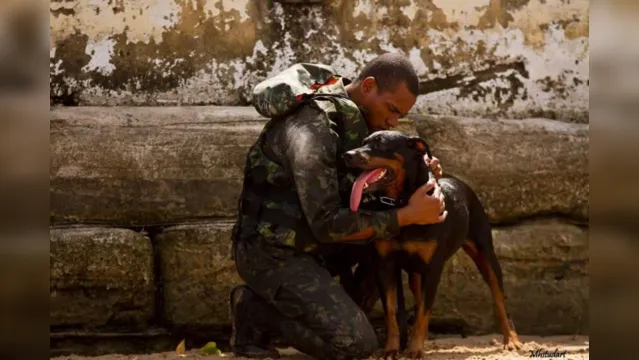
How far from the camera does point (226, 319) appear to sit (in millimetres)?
5848

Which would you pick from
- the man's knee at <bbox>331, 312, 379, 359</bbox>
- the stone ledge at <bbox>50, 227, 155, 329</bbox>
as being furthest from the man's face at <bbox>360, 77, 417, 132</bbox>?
the stone ledge at <bbox>50, 227, 155, 329</bbox>

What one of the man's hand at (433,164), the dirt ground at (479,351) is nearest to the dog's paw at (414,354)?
the dirt ground at (479,351)

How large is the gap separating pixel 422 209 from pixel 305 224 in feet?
1.99

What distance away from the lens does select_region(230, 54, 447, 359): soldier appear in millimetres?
4555

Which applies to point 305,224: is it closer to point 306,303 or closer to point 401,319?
point 306,303

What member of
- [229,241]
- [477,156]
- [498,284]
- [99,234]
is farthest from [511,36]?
[99,234]

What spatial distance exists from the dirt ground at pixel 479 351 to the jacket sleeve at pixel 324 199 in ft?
2.83

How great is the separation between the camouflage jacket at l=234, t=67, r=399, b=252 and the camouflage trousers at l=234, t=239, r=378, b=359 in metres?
0.10

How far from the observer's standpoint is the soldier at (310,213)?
4555 millimetres

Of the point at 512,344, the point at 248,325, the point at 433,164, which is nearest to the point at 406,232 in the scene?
the point at 433,164

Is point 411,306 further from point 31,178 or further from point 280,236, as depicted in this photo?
point 31,178

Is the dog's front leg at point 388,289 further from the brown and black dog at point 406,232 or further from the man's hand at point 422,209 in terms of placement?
the man's hand at point 422,209

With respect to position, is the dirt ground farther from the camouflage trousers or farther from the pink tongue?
the pink tongue

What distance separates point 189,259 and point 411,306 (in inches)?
56.1
